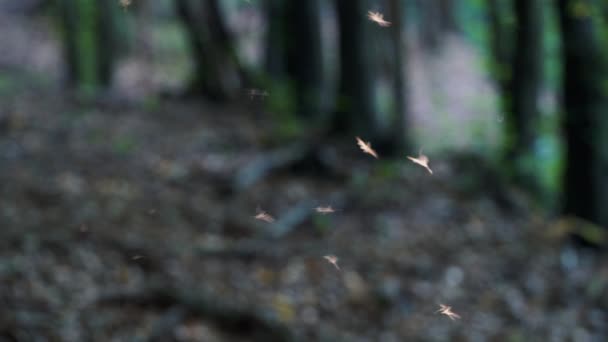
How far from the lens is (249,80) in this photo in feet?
39.0


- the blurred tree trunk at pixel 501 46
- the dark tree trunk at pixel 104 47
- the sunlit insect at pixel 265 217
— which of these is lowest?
the sunlit insect at pixel 265 217

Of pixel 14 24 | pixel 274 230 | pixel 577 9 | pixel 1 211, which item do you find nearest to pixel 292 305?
pixel 274 230

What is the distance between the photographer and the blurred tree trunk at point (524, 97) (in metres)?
A: 8.79

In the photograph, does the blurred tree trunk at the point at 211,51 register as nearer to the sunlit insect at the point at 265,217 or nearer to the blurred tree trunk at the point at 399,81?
the blurred tree trunk at the point at 399,81

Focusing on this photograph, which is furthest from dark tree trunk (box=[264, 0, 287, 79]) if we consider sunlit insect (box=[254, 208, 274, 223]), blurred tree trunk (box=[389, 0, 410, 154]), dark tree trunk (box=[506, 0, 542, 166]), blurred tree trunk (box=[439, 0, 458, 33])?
blurred tree trunk (box=[439, 0, 458, 33])

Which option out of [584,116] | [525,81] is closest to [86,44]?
[525,81]

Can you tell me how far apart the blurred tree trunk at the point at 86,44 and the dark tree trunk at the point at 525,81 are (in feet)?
26.9

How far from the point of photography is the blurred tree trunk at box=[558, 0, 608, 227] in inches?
291

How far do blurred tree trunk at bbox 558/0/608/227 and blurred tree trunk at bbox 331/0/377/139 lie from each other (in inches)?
113

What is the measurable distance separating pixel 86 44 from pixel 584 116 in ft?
33.9

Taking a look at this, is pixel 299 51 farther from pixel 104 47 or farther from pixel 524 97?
pixel 104 47

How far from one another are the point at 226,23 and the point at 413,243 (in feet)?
19.3

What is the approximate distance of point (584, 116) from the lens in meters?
7.63

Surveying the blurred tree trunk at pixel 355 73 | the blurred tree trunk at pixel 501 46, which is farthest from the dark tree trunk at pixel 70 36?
the blurred tree trunk at pixel 501 46
